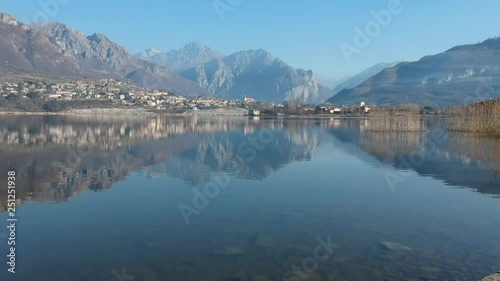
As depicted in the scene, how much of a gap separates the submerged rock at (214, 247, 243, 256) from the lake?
0.10 feet

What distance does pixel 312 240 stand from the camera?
1401cm

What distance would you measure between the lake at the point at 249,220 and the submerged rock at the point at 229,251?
30 mm

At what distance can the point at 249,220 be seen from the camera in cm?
1636

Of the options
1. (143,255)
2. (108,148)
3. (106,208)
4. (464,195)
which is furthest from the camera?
(108,148)

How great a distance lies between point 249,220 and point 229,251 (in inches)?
142

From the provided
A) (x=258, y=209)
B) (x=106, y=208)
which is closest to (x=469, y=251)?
(x=258, y=209)

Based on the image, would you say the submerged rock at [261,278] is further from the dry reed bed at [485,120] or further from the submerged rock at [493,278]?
the dry reed bed at [485,120]

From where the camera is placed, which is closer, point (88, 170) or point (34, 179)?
point (34, 179)

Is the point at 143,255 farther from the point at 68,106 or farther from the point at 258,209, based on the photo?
the point at 68,106

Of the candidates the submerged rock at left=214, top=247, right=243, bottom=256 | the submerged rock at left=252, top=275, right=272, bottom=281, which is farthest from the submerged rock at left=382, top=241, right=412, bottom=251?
the submerged rock at left=214, top=247, right=243, bottom=256

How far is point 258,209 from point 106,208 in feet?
21.4

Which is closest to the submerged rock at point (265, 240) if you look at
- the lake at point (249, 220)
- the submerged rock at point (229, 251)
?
the lake at point (249, 220)

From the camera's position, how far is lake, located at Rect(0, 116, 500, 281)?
11570 mm

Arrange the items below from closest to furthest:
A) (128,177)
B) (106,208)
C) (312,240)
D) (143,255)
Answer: (143,255), (312,240), (106,208), (128,177)
